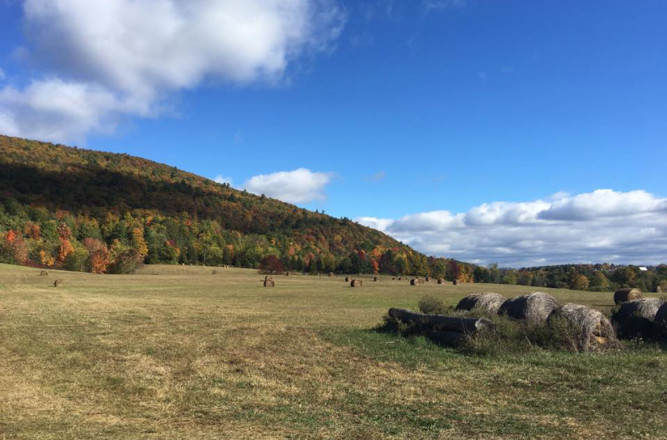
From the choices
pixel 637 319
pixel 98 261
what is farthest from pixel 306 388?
pixel 98 261

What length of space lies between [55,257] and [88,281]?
64.6 metres

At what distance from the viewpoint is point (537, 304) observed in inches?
598

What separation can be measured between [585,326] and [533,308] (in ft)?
6.43

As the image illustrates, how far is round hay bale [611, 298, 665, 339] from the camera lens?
15234 millimetres

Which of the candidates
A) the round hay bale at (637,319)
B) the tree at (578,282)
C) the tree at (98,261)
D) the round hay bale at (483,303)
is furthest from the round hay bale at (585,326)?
the tree at (578,282)

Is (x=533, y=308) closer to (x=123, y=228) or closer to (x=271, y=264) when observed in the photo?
(x=271, y=264)

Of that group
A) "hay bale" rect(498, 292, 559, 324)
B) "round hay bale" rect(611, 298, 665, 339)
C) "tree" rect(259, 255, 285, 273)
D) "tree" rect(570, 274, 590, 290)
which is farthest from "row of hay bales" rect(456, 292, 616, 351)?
"tree" rect(259, 255, 285, 273)

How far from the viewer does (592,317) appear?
531 inches

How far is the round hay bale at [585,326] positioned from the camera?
13125mm

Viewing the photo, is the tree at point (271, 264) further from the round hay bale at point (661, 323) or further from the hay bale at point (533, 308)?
the round hay bale at point (661, 323)

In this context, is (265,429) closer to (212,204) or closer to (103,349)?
(103,349)

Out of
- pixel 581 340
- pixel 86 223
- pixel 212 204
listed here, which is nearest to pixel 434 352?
pixel 581 340

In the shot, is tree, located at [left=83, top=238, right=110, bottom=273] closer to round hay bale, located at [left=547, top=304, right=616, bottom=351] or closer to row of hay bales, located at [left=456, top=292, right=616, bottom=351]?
row of hay bales, located at [left=456, top=292, right=616, bottom=351]

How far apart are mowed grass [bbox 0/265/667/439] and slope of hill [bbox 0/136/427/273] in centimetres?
7643
